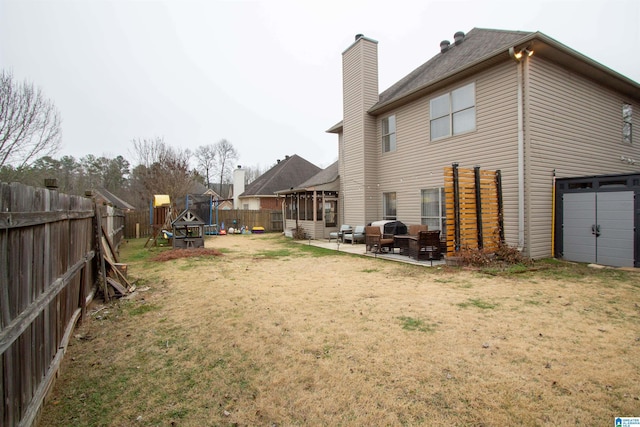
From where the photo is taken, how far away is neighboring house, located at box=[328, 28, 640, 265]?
8266mm

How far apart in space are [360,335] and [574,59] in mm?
10059

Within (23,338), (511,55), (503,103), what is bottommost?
(23,338)

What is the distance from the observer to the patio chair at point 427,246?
28.6 feet

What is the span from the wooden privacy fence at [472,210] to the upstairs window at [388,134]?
5.00 m

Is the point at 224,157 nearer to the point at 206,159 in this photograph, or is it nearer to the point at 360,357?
the point at 206,159

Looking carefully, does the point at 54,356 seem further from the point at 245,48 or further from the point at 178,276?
the point at 245,48

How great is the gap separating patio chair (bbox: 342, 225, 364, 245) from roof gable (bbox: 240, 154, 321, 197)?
1357cm

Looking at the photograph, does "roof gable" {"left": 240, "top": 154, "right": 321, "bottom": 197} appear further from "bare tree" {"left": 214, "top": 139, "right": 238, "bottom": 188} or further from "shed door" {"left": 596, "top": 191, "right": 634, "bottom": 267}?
"shed door" {"left": 596, "top": 191, "right": 634, "bottom": 267}

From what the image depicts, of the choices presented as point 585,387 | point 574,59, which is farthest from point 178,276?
point 574,59

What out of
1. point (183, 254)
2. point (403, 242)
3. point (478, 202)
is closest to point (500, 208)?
point (478, 202)

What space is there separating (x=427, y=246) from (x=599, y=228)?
4.25 m

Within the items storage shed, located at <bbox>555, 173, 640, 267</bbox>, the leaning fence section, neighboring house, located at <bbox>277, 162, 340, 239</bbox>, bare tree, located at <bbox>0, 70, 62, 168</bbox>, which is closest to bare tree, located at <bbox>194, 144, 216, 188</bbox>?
bare tree, located at <bbox>0, 70, 62, 168</bbox>

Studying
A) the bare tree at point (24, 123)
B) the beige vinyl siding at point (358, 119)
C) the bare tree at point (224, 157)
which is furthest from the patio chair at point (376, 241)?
the bare tree at point (224, 157)

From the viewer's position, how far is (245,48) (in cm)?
1752
